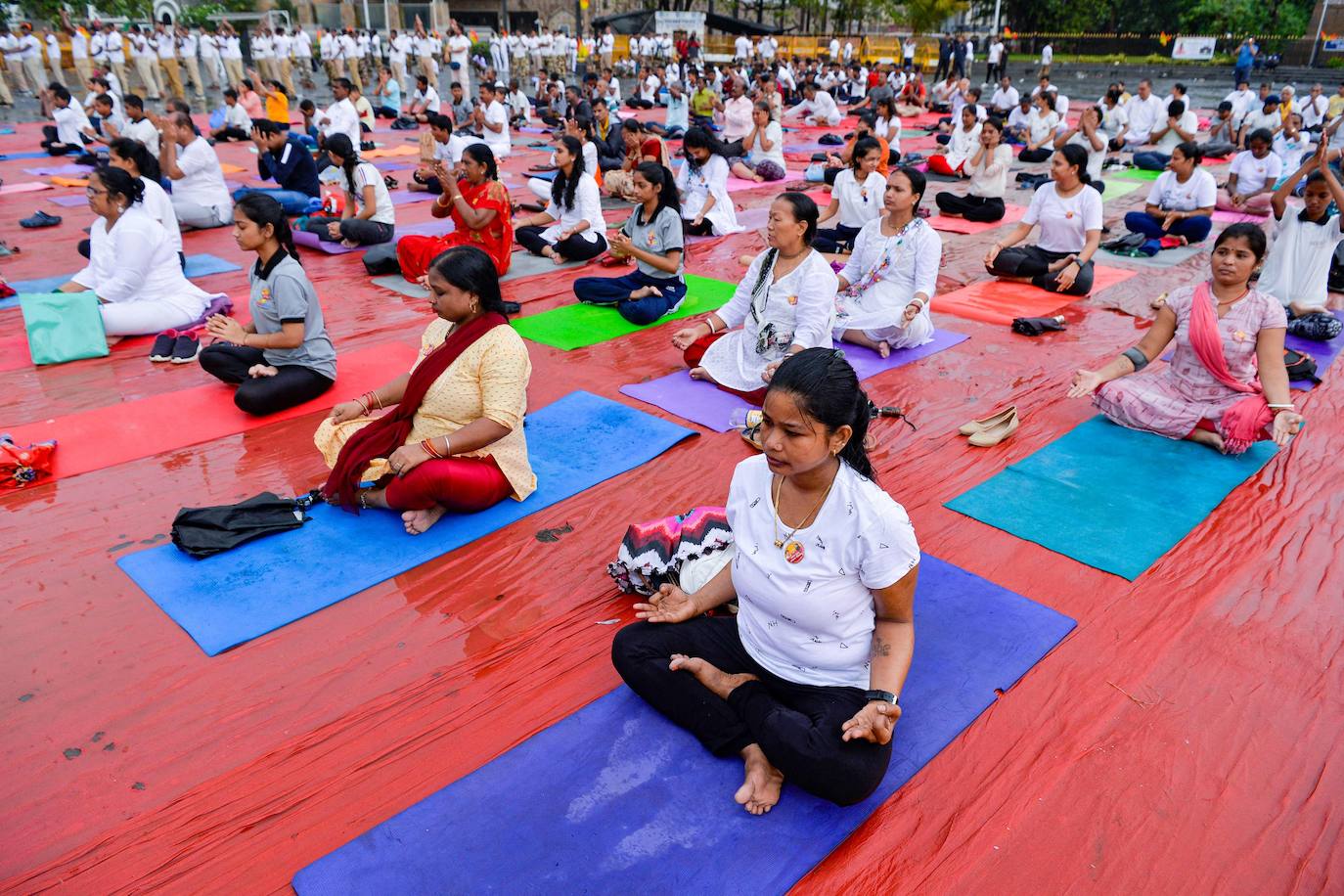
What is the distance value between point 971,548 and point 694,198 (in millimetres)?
5394

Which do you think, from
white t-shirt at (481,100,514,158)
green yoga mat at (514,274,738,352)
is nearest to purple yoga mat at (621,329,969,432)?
green yoga mat at (514,274,738,352)

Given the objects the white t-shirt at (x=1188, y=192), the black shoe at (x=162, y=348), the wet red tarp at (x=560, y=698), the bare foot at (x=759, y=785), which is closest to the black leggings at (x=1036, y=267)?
the white t-shirt at (x=1188, y=192)

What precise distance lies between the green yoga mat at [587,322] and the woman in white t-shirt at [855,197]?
1229mm

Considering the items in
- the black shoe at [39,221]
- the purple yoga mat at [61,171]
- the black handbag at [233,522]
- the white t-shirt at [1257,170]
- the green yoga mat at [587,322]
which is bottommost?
the black handbag at [233,522]

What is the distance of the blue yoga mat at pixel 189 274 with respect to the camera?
6109 mm

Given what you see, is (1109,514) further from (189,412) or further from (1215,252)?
(189,412)

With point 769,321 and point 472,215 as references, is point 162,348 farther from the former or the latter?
point 769,321

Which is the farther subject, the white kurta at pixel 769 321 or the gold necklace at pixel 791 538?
the white kurta at pixel 769 321

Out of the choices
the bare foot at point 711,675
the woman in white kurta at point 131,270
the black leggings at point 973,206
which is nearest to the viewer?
the bare foot at point 711,675

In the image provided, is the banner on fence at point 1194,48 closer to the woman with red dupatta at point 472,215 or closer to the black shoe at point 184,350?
the woman with red dupatta at point 472,215

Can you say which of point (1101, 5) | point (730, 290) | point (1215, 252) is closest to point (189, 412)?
point (730, 290)

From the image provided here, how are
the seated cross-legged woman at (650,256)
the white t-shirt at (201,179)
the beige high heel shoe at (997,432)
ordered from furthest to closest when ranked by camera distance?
the white t-shirt at (201,179), the seated cross-legged woman at (650,256), the beige high heel shoe at (997,432)

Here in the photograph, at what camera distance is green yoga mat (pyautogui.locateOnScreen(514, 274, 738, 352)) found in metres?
5.31

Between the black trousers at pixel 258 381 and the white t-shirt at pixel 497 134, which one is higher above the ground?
the white t-shirt at pixel 497 134
